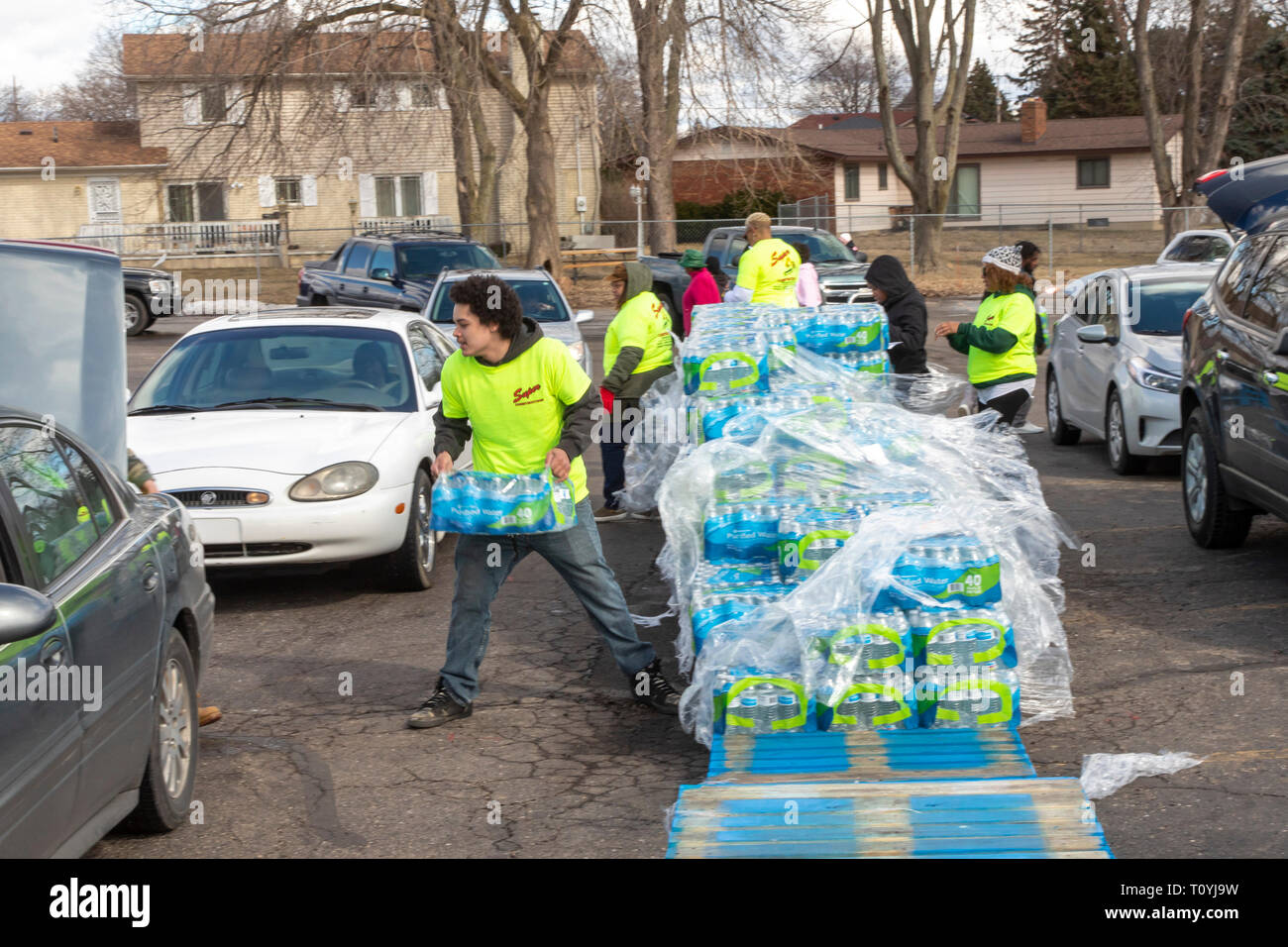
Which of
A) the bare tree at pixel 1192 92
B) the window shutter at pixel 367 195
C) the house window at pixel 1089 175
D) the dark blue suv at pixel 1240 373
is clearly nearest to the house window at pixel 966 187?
the house window at pixel 1089 175

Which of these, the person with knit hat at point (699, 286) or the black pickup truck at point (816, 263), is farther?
the black pickup truck at point (816, 263)

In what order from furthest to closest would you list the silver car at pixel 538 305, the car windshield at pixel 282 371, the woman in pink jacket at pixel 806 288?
the silver car at pixel 538 305 → the woman in pink jacket at pixel 806 288 → the car windshield at pixel 282 371

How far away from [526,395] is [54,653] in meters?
2.46

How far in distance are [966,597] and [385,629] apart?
130 inches

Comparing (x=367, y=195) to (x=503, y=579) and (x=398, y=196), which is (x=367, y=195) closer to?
(x=398, y=196)

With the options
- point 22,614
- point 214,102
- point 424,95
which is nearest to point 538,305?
point 424,95

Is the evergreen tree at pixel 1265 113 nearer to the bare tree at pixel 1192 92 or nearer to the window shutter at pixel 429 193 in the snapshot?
the bare tree at pixel 1192 92

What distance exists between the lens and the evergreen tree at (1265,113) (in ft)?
156

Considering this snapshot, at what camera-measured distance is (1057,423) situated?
12.9 metres

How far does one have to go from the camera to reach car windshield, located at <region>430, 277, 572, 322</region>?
1513cm

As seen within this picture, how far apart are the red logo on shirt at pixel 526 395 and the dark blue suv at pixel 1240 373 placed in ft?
12.2

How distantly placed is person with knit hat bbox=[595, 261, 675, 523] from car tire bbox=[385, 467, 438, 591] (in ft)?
5.60
